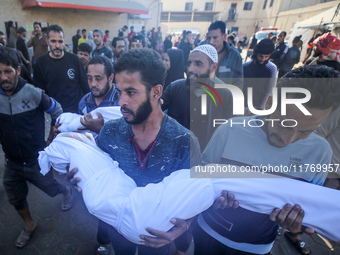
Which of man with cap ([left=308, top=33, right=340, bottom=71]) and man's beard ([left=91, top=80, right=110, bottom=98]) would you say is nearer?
man's beard ([left=91, top=80, right=110, bottom=98])

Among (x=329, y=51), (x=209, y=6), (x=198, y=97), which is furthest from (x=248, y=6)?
(x=198, y=97)

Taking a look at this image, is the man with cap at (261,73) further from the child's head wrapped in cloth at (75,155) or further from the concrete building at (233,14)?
the concrete building at (233,14)

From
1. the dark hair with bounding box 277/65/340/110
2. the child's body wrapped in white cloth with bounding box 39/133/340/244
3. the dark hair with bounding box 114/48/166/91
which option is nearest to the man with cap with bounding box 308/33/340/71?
the dark hair with bounding box 277/65/340/110

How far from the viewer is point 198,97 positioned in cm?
260

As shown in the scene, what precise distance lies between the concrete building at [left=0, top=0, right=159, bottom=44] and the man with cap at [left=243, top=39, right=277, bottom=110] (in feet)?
38.5

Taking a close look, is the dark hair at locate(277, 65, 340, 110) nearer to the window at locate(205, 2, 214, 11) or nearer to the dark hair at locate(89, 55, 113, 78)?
the dark hair at locate(89, 55, 113, 78)

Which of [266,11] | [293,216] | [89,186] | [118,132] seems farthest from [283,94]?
[266,11]

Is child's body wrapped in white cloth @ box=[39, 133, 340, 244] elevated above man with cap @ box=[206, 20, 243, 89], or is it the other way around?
man with cap @ box=[206, 20, 243, 89]

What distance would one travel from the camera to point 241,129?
4.77ft

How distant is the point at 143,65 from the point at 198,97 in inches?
55.9

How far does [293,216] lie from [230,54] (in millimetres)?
3150

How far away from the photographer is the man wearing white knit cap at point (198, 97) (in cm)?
257

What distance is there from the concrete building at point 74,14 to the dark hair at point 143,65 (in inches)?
493

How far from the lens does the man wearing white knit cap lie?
257 centimetres
